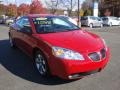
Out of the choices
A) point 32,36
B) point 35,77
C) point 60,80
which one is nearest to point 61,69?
point 60,80

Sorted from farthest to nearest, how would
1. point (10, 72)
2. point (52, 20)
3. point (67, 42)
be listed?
point (52, 20) < point (10, 72) < point (67, 42)

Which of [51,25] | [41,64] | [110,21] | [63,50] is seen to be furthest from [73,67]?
[110,21]

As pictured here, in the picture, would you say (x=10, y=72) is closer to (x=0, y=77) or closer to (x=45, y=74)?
(x=0, y=77)

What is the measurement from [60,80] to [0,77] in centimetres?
150

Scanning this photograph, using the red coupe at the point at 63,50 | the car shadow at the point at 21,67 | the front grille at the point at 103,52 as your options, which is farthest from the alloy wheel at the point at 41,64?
the front grille at the point at 103,52

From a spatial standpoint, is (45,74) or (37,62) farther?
(37,62)

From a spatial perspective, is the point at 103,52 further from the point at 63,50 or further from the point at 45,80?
the point at 45,80

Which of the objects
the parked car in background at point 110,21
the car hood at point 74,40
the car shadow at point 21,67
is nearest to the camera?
the car hood at point 74,40

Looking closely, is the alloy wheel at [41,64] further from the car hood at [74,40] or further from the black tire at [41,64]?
the car hood at [74,40]

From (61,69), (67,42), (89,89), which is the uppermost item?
(67,42)

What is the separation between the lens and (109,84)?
5621mm

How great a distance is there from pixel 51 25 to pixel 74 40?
52.6 inches

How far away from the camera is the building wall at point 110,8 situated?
205 ft

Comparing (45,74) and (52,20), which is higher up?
(52,20)
